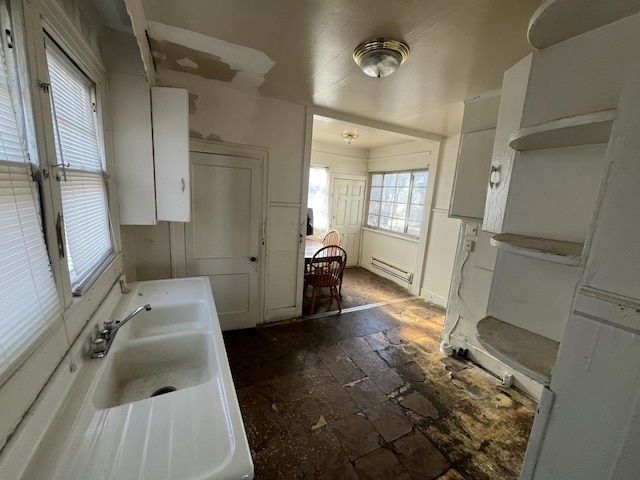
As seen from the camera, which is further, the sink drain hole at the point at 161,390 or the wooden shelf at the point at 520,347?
the sink drain hole at the point at 161,390

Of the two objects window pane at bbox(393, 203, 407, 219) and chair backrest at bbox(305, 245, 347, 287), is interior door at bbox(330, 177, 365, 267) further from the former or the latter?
chair backrest at bbox(305, 245, 347, 287)

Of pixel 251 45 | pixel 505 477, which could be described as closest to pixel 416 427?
pixel 505 477

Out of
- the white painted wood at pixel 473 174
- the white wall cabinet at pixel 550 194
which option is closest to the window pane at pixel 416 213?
the white painted wood at pixel 473 174

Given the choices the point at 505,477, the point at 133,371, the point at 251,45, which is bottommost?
the point at 505,477

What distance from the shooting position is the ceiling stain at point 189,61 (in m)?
1.70

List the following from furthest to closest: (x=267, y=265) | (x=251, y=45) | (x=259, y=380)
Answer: (x=267, y=265)
(x=259, y=380)
(x=251, y=45)

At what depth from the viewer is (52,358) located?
0.82 metres

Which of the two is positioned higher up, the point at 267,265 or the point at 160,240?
the point at 160,240

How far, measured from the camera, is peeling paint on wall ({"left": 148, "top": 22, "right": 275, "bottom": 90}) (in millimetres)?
1571

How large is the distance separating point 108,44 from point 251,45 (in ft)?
2.62

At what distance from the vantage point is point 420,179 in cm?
410

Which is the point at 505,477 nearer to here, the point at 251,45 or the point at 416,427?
the point at 416,427

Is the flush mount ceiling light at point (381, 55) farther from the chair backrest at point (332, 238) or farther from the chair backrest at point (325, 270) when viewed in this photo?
the chair backrest at point (332, 238)

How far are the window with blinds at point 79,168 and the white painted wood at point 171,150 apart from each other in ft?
1.06
